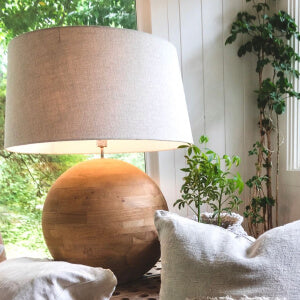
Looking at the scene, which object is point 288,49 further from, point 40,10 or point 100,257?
point 100,257

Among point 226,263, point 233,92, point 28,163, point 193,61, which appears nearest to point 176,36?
point 193,61

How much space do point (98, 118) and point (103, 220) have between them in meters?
0.26

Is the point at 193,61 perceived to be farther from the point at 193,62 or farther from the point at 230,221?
the point at 230,221

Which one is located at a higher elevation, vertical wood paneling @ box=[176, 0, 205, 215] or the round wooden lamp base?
vertical wood paneling @ box=[176, 0, 205, 215]

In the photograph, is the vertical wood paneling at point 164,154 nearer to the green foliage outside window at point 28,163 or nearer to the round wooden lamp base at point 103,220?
the green foliage outside window at point 28,163

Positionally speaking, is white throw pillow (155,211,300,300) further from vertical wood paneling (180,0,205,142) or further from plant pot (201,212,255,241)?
vertical wood paneling (180,0,205,142)

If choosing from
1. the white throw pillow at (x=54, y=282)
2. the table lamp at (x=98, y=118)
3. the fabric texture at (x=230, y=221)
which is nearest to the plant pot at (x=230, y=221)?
the fabric texture at (x=230, y=221)

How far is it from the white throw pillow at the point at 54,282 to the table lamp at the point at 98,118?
0.50 ft

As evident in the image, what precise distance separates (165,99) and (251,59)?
39.9 inches

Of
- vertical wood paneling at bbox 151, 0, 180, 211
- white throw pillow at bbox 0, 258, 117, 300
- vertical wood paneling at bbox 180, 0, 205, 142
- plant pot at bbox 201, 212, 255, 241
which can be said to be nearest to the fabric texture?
plant pot at bbox 201, 212, 255, 241

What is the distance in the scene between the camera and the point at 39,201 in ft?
5.11

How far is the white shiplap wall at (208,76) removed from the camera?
1603 mm

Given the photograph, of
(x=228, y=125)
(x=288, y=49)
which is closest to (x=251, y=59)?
(x=288, y=49)

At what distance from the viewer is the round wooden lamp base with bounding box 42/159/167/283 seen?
896 mm
